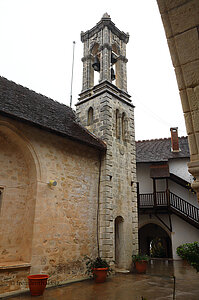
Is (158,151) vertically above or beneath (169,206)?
above

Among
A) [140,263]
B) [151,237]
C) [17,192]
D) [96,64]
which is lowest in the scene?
[140,263]

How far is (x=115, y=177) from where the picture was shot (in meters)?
9.38

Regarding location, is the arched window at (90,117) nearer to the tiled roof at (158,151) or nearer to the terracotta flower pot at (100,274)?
the terracotta flower pot at (100,274)

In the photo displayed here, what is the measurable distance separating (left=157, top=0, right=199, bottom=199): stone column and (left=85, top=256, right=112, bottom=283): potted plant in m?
6.32

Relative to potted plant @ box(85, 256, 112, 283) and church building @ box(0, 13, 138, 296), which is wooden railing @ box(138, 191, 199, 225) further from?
potted plant @ box(85, 256, 112, 283)

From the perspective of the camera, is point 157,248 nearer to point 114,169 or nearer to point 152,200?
point 152,200

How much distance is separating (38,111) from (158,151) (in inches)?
426

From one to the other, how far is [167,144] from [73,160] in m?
11.5

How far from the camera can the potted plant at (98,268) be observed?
727 cm

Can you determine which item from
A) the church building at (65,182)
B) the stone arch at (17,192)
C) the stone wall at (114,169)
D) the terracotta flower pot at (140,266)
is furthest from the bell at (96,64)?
the terracotta flower pot at (140,266)

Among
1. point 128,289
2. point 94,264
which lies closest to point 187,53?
point 128,289

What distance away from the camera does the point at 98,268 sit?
24.3 ft

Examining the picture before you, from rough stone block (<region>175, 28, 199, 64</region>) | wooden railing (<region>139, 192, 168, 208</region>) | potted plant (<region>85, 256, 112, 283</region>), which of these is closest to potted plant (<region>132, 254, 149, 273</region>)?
potted plant (<region>85, 256, 112, 283</region>)

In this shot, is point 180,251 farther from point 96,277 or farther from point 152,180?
point 152,180
